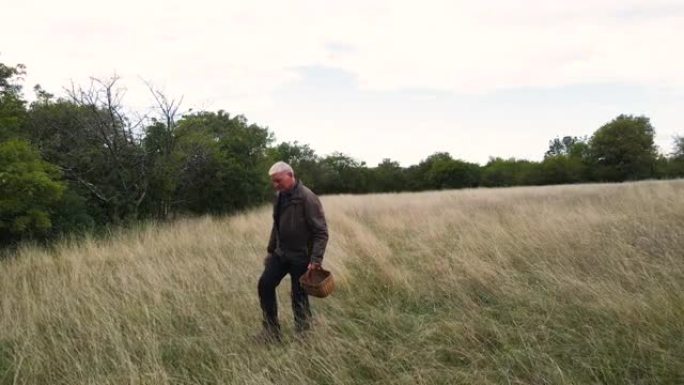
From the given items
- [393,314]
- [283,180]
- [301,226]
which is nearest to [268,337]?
[301,226]

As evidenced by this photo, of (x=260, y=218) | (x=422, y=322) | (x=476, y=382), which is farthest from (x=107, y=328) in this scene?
(x=260, y=218)

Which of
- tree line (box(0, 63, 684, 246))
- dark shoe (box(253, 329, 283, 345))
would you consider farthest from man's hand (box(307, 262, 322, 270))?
tree line (box(0, 63, 684, 246))

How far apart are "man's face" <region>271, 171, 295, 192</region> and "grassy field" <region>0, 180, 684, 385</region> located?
1.39m

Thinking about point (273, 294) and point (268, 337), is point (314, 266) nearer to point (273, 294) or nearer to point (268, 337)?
point (273, 294)

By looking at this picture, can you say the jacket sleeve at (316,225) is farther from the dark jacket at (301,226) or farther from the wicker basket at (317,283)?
the wicker basket at (317,283)

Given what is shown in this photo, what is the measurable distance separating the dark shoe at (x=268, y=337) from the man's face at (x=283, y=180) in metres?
1.38

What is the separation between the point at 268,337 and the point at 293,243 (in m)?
0.92

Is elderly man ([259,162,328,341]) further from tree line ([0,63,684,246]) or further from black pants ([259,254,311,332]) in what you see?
tree line ([0,63,684,246])

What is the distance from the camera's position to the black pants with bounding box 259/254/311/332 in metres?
4.64

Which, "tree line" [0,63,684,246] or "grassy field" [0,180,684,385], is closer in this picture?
"grassy field" [0,180,684,385]

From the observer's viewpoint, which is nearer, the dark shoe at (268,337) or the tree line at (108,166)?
the dark shoe at (268,337)

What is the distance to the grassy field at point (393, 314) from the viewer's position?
3.66m

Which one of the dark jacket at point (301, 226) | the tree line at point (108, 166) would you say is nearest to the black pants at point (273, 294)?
the dark jacket at point (301, 226)

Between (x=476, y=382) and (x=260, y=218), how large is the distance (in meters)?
11.5
